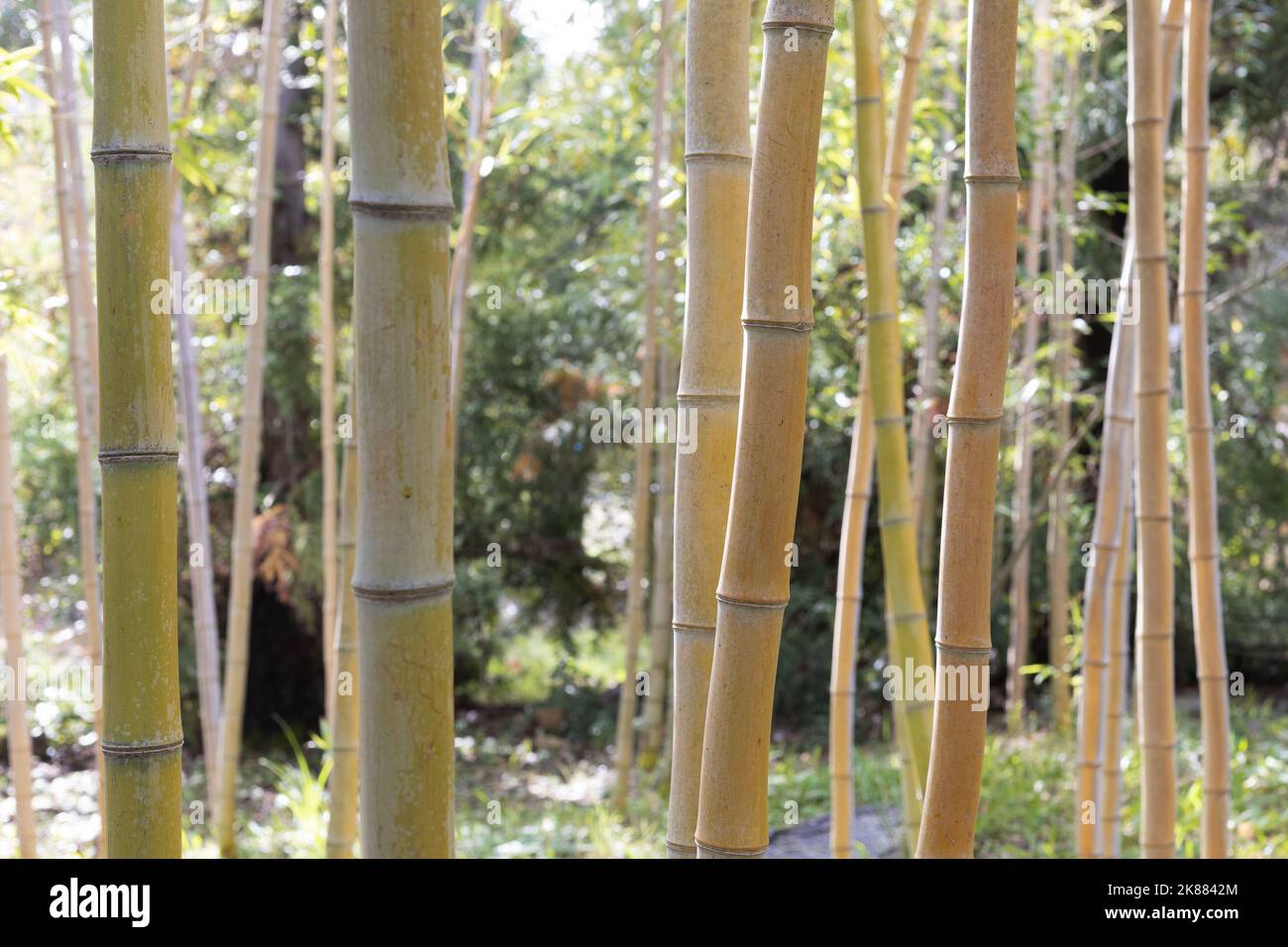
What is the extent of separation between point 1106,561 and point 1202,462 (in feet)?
0.70

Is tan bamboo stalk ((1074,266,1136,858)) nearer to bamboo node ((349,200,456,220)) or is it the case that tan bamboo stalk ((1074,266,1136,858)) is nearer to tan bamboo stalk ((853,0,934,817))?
tan bamboo stalk ((853,0,934,817))

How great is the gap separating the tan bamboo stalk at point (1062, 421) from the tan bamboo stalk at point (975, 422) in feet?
11.0

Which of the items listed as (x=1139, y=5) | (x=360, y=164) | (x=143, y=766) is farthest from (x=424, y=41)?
(x=1139, y=5)

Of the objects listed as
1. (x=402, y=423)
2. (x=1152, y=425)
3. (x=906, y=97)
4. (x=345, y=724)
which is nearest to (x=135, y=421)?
(x=402, y=423)

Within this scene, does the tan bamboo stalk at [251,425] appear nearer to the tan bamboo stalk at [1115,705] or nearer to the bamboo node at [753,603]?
the tan bamboo stalk at [1115,705]

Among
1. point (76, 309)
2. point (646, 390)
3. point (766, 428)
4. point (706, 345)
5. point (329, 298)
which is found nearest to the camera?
point (766, 428)

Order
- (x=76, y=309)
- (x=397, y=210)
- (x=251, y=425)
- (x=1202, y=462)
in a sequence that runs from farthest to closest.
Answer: (x=251, y=425), (x=76, y=309), (x=1202, y=462), (x=397, y=210)

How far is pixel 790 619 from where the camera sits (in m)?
5.25

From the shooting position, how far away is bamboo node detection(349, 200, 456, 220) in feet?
2.03

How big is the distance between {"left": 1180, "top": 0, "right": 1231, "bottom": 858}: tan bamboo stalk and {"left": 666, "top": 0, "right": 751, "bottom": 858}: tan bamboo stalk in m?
0.92

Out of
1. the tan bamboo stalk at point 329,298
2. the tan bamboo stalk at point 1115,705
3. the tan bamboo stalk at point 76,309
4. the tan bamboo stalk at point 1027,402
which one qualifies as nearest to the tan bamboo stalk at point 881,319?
the tan bamboo stalk at point 1115,705

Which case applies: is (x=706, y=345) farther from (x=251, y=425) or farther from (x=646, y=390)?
(x=646, y=390)

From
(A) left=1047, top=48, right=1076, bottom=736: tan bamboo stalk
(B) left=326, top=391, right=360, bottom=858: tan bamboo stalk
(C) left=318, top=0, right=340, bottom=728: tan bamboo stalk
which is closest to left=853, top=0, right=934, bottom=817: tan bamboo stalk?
(B) left=326, top=391, right=360, bottom=858: tan bamboo stalk

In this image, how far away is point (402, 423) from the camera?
0.63 m
